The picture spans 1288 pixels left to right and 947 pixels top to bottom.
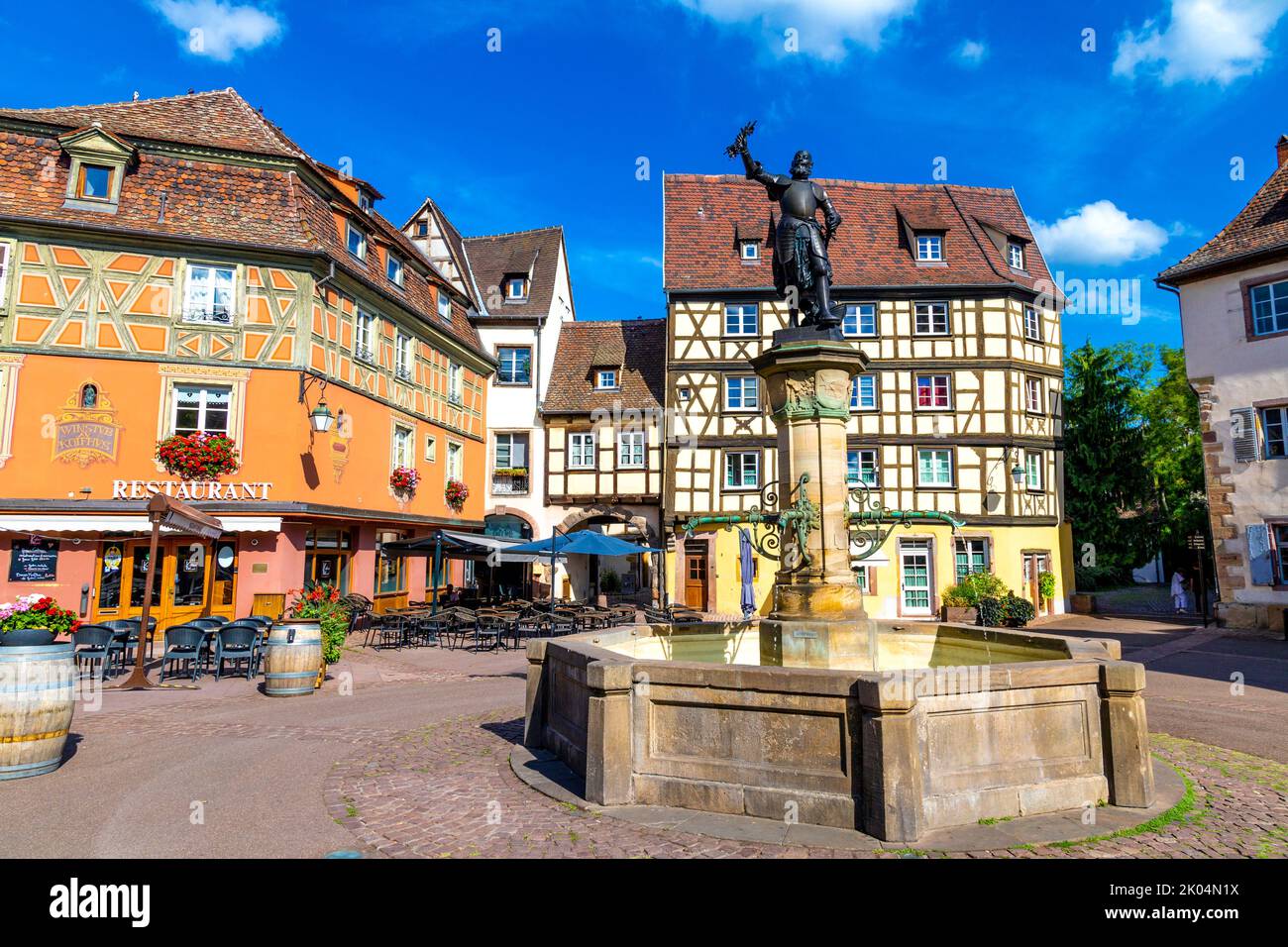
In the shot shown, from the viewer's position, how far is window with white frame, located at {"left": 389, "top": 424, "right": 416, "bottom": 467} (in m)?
22.3

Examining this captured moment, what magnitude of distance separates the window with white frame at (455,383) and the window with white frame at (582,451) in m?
4.27

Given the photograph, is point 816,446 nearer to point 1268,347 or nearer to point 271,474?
point 271,474

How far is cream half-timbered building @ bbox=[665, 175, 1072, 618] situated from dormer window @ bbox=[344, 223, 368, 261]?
10173mm

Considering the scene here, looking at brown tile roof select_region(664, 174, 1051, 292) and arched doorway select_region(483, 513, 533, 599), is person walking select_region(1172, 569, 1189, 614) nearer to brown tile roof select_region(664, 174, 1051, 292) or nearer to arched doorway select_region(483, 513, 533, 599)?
brown tile roof select_region(664, 174, 1051, 292)

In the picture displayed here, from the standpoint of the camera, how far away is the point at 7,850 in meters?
4.77

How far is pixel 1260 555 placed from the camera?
1936 centimetres

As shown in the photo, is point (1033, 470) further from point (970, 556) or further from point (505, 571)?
point (505, 571)

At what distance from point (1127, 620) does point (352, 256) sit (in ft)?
85.3

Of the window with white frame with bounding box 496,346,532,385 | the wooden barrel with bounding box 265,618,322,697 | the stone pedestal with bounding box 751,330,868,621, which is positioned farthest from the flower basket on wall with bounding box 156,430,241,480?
the stone pedestal with bounding box 751,330,868,621

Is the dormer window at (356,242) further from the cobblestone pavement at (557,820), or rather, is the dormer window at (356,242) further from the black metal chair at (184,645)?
the cobblestone pavement at (557,820)

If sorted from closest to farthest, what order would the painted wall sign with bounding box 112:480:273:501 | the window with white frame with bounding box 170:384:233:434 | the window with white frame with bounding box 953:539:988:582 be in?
the painted wall sign with bounding box 112:480:273:501 → the window with white frame with bounding box 170:384:233:434 → the window with white frame with bounding box 953:539:988:582

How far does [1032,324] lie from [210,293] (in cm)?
2554

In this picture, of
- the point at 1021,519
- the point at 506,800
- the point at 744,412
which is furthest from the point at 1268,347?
the point at 506,800

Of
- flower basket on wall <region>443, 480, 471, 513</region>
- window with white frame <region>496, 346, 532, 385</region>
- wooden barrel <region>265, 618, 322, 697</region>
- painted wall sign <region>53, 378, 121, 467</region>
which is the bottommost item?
Result: wooden barrel <region>265, 618, 322, 697</region>
